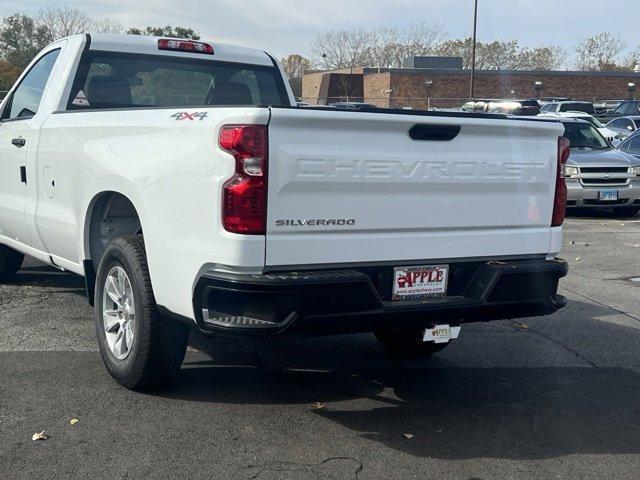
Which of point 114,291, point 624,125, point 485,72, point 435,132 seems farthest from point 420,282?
point 485,72

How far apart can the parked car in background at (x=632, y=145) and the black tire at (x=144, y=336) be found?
13439 mm

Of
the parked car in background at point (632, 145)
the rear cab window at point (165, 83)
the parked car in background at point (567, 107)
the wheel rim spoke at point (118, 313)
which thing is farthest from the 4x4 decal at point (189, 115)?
the parked car in background at point (567, 107)

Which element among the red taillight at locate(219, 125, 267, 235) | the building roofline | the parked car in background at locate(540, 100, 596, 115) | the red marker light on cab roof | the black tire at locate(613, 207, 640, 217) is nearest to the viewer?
the red taillight at locate(219, 125, 267, 235)

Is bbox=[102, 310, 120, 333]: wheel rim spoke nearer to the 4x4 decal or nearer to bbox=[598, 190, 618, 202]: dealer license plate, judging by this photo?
the 4x4 decal

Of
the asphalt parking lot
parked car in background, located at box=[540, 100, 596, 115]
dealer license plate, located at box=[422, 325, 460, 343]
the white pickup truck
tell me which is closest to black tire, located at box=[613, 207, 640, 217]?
the asphalt parking lot

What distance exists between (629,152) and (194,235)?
45.7 ft

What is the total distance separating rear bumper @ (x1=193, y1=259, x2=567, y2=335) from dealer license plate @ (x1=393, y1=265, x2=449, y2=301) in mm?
44

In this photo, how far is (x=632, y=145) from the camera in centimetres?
1639

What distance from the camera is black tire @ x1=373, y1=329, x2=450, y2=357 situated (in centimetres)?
565

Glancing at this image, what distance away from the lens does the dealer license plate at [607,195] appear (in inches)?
538

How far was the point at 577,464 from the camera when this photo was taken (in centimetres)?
400

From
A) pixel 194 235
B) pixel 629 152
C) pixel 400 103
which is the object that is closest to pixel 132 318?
pixel 194 235

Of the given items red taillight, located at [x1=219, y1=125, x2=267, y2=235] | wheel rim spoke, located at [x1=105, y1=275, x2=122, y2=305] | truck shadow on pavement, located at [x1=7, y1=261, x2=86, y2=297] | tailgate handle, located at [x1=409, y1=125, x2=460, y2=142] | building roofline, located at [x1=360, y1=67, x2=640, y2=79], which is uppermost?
building roofline, located at [x1=360, y1=67, x2=640, y2=79]

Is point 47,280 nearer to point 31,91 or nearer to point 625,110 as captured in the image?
point 31,91
